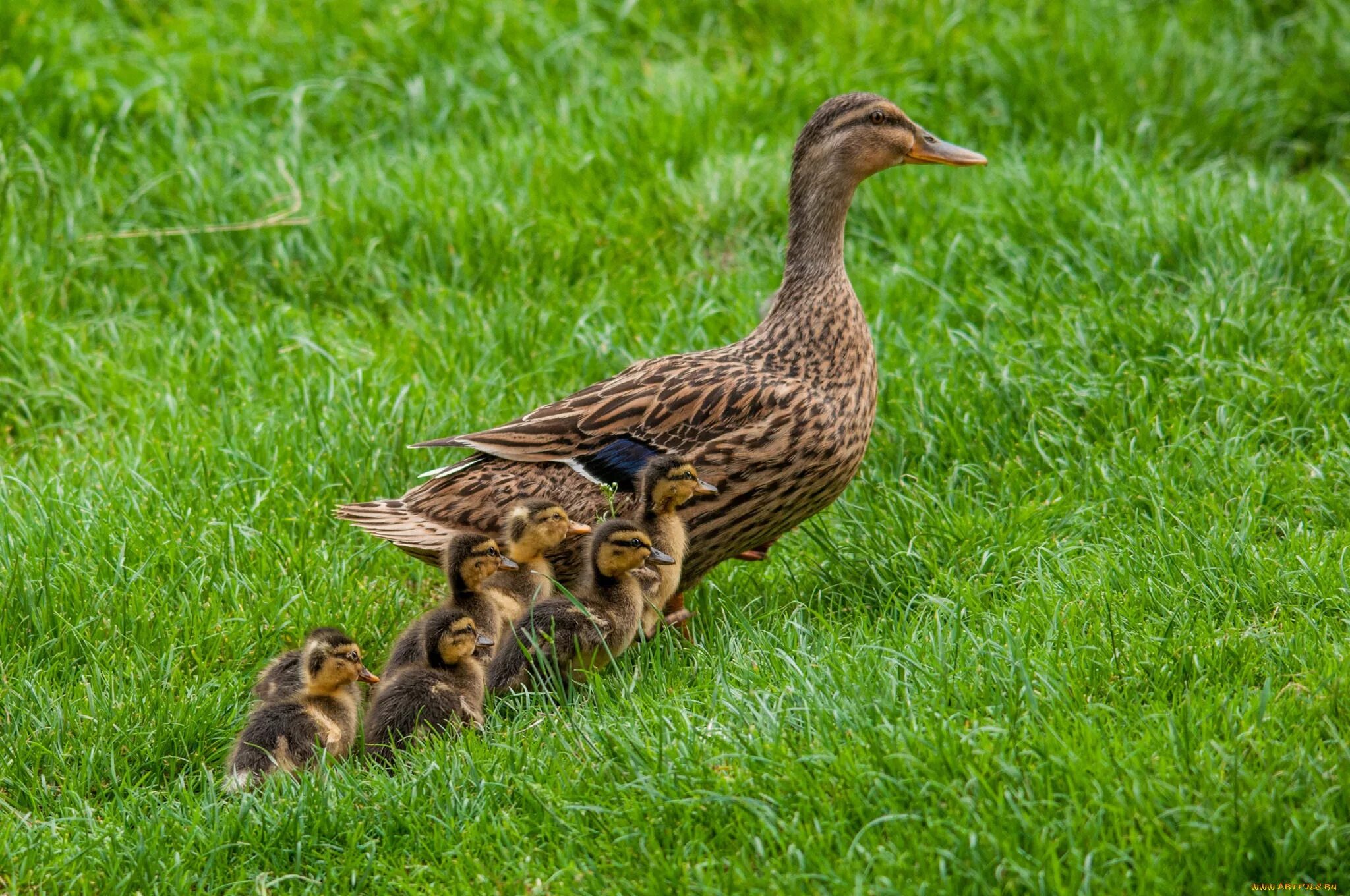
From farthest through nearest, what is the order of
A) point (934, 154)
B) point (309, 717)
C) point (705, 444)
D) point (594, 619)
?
point (934, 154) → point (705, 444) → point (594, 619) → point (309, 717)

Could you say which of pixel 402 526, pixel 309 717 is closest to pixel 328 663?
pixel 309 717

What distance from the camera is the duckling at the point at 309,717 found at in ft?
13.5

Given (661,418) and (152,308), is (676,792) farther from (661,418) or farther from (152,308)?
(152,308)

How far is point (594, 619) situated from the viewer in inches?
176

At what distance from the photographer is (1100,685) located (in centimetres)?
388

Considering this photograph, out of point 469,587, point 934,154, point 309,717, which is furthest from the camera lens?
point 934,154

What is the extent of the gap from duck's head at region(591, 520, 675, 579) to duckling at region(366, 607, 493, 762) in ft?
1.44

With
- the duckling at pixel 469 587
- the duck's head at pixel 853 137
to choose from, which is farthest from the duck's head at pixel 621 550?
the duck's head at pixel 853 137

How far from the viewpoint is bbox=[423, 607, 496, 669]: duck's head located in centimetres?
429

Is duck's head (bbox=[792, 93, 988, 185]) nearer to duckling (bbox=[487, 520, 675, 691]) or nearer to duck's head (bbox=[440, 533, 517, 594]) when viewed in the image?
duckling (bbox=[487, 520, 675, 691])

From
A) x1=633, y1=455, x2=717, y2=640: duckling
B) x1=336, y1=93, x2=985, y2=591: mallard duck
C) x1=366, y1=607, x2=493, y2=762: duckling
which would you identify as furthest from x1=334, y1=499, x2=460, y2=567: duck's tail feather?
x1=633, y1=455, x2=717, y2=640: duckling

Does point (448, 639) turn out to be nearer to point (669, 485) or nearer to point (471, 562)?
point (471, 562)

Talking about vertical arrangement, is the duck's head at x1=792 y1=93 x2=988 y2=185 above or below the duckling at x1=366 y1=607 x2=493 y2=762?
above

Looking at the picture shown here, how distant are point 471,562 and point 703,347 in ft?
6.74
